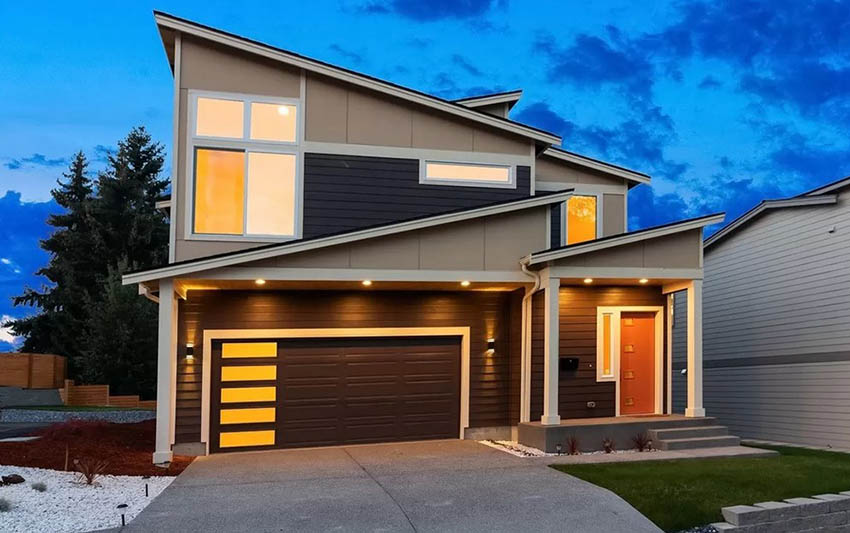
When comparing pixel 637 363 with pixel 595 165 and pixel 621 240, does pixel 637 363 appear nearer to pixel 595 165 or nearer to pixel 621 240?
pixel 621 240

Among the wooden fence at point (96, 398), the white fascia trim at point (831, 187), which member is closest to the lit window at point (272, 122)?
the white fascia trim at point (831, 187)

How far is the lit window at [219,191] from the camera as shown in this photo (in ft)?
33.8

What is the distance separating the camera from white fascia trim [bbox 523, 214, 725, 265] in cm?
989

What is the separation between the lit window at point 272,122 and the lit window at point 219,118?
0.22 m

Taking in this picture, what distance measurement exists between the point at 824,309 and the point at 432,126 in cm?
857

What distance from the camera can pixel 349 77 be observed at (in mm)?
10781

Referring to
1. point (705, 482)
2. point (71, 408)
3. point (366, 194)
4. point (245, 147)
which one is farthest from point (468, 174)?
point (71, 408)

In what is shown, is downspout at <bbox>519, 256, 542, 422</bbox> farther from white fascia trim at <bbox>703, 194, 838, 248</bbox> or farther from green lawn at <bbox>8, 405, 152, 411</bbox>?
green lawn at <bbox>8, 405, 152, 411</bbox>

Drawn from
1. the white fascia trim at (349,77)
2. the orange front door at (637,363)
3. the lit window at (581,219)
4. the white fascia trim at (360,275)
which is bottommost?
the orange front door at (637,363)

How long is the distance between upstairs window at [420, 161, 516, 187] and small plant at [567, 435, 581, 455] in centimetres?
449

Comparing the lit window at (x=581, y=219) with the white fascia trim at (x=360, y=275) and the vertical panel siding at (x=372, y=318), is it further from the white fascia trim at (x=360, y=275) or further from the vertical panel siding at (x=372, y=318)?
the white fascia trim at (x=360, y=275)

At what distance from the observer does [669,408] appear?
38.1 ft

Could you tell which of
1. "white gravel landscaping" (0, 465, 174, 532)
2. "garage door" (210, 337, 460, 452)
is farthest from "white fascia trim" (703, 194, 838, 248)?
"white gravel landscaping" (0, 465, 174, 532)

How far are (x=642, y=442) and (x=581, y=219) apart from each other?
15.3ft
